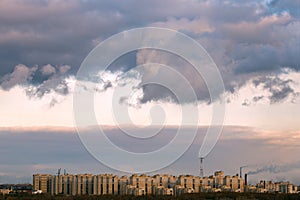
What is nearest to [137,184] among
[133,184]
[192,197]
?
[133,184]

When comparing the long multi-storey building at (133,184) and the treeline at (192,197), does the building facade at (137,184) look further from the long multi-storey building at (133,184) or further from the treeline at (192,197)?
the treeline at (192,197)

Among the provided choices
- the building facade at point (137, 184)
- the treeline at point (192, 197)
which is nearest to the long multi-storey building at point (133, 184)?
the building facade at point (137, 184)

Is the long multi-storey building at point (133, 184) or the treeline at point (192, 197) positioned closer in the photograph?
the treeline at point (192, 197)

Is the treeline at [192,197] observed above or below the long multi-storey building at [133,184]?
below

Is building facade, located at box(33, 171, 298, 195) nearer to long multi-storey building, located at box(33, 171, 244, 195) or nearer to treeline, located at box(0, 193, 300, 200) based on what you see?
long multi-storey building, located at box(33, 171, 244, 195)

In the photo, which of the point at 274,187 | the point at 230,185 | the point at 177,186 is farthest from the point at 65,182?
the point at 274,187

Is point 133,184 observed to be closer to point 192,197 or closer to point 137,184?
point 137,184

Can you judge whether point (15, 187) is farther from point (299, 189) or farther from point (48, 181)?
point (299, 189)

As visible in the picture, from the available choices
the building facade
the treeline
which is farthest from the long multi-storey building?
the treeline

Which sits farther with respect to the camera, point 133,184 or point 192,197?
point 133,184
